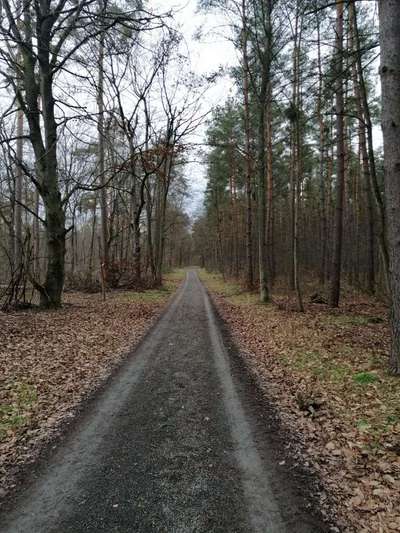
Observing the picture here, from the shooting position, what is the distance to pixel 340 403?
4832 mm

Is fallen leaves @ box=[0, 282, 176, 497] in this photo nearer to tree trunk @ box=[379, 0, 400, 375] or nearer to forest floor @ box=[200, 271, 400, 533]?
forest floor @ box=[200, 271, 400, 533]

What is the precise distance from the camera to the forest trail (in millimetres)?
2670

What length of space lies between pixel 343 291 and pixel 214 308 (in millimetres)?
7880

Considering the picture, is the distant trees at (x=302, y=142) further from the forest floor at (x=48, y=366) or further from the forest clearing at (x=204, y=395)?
the forest floor at (x=48, y=366)

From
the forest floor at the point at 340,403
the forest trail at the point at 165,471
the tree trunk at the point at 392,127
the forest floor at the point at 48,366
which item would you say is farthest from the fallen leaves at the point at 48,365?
the tree trunk at the point at 392,127

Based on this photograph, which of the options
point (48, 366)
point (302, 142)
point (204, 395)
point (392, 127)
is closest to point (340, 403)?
point (204, 395)

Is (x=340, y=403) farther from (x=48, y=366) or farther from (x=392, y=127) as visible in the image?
(x=48, y=366)

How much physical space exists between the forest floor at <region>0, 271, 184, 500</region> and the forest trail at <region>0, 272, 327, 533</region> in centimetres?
35

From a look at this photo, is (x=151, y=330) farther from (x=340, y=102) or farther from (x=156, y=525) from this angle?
(x=340, y=102)

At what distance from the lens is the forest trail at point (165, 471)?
2.67m

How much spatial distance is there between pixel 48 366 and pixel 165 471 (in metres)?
3.97

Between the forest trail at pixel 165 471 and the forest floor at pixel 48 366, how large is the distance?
1.14ft

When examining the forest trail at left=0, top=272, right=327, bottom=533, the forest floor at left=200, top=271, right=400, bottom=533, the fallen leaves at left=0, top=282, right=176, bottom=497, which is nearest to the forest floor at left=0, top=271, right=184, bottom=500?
the fallen leaves at left=0, top=282, right=176, bottom=497

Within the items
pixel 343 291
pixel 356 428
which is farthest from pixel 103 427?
pixel 343 291
